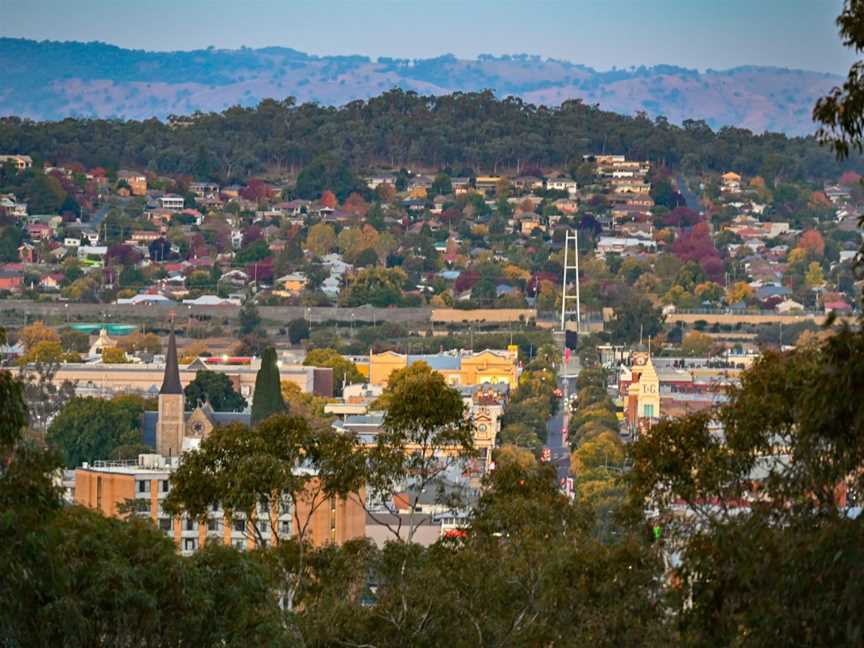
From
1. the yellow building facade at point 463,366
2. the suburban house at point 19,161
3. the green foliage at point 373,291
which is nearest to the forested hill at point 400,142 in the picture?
the suburban house at point 19,161

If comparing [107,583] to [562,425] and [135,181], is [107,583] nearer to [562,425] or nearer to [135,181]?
[562,425]

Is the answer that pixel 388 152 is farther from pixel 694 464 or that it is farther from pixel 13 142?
pixel 694 464

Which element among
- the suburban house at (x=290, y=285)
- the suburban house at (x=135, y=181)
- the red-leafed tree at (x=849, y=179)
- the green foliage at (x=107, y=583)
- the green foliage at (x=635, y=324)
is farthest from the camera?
the red-leafed tree at (x=849, y=179)

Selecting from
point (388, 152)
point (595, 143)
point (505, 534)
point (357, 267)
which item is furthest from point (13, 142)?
point (505, 534)

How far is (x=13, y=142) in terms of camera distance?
166500 mm

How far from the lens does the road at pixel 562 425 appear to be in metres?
60.9

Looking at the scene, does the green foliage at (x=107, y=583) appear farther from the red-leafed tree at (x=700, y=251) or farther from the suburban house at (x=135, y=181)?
the suburban house at (x=135, y=181)

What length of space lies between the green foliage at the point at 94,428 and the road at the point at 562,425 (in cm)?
825

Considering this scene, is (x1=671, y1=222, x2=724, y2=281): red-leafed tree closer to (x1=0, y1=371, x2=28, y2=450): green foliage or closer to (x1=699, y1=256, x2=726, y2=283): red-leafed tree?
(x1=699, y1=256, x2=726, y2=283): red-leafed tree

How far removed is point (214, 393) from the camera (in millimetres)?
71750

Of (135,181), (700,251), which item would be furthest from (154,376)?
(135,181)

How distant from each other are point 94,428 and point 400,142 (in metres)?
110

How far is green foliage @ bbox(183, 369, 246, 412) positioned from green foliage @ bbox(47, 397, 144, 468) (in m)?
5.70

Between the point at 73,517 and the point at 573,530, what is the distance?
4565 mm
